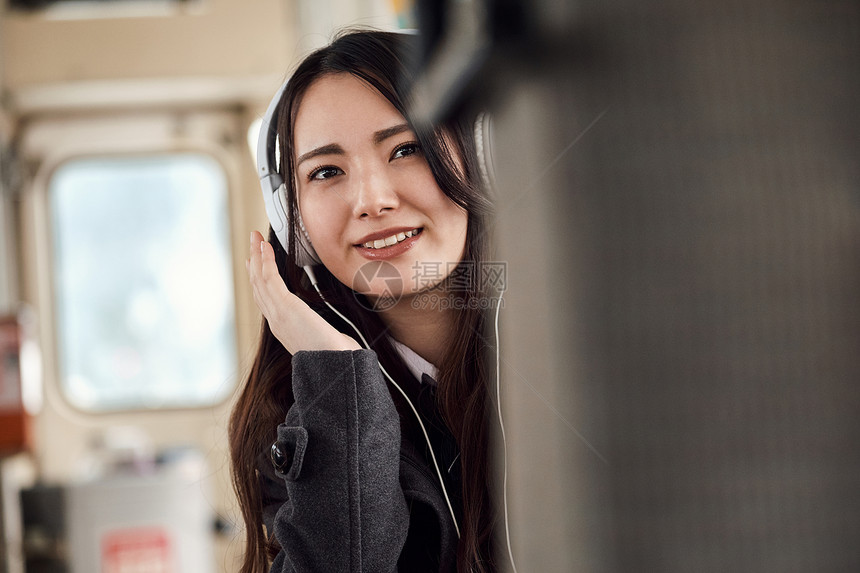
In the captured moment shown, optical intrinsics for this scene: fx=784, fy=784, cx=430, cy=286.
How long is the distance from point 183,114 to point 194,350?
0.18 m

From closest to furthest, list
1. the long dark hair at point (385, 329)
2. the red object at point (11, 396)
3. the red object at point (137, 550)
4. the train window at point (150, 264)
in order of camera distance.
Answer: the long dark hair at point (385, 329) → the train window at point (150, 264) → the red object at point (11, 396) → the red object at point (137, 550)

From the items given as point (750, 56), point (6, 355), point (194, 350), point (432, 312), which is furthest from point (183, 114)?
point (6, 355)

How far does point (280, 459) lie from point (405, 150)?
14cm

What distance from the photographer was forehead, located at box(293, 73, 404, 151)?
339 mm

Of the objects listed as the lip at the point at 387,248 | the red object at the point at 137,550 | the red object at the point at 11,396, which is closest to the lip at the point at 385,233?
the lip at the point at 387,248

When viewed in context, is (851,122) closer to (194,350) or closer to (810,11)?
(810,11)

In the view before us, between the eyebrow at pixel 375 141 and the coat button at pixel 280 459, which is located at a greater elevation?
the eyebrow at pixel 375 141

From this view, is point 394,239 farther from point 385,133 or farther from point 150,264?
point 150,264

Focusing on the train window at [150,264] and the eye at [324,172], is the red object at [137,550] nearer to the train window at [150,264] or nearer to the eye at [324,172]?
the train window at [150,264]

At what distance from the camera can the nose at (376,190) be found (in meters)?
0.34

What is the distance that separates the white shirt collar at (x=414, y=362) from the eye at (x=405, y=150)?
0.28 feet

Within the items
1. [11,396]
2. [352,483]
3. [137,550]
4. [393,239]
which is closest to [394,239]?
[393,239]

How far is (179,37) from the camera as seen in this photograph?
500mm

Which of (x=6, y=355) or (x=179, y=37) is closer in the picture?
(x=179, y=37)
